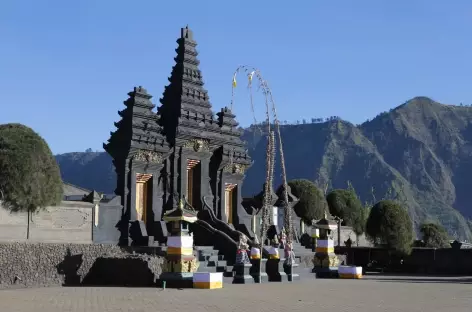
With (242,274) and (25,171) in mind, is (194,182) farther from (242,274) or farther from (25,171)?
(25,171)

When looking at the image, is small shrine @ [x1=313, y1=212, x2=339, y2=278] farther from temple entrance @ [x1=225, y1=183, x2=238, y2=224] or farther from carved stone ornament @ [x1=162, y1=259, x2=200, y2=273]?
carved stone ornament @ [x1=162, y1=259, x2=200, y2=273]

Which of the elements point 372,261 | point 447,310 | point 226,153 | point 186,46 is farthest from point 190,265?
point 372,261

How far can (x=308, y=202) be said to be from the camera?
53094 millimetres

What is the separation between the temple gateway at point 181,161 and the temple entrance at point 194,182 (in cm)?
6

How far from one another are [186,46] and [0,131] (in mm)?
16241

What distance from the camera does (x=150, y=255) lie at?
98.0 feet

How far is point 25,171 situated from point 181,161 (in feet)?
41.8

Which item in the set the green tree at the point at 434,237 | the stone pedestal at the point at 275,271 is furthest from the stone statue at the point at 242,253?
the green tree at the point at 434,237

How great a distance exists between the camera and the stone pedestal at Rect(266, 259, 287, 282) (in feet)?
106

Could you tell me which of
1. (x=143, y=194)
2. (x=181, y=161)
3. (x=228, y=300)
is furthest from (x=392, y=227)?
(x=228, y=300)

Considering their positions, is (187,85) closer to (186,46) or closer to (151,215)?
(186,46)

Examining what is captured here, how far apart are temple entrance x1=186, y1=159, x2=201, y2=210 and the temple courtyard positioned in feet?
46.9

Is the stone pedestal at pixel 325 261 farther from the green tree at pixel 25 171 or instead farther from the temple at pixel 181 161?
the green tree at pixel 25 171

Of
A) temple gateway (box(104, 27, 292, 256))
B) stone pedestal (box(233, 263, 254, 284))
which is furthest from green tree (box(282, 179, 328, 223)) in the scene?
stone pedestal (box(233, 263, 254, 284))
